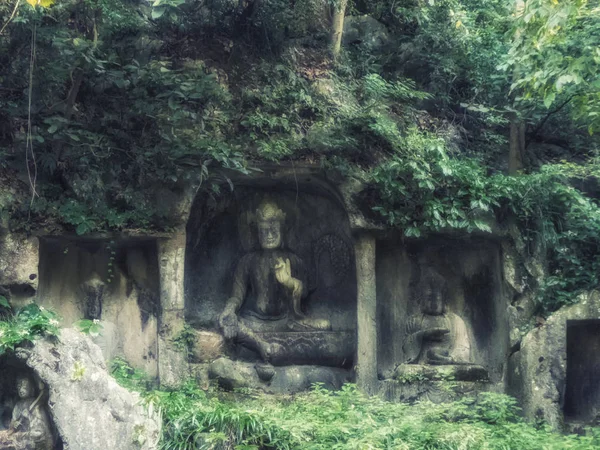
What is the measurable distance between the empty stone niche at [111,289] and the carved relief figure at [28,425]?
69.2 inches

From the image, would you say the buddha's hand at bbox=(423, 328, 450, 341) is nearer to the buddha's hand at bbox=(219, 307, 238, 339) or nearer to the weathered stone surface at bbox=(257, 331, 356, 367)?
the weathered stone surface at bbox=(257, 331, 356, 367)

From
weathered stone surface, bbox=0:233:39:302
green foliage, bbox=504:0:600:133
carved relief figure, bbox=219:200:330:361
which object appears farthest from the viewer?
carved relief figure, bbox=219:200:330:361

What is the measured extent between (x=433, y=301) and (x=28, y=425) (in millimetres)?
4780

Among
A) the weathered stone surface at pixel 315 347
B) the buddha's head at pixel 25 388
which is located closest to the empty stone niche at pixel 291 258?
the weathered stone surface at pixel 315 347

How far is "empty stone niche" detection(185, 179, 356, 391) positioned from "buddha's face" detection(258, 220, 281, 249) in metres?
0.15

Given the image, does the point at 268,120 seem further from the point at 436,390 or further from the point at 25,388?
the point at 25,388

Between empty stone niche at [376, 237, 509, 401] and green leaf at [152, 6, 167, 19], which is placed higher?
green leaf at [152, 6, 167, 19]

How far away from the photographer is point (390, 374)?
37.1 ft

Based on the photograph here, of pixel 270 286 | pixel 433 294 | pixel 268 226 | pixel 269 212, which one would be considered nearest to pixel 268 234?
pixel 268 226

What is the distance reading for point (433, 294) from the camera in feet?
37.7

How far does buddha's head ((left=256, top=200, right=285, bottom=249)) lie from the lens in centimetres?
1180

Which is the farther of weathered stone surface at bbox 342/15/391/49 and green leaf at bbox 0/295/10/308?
weathered stone surface at bbox 342/15/391/49

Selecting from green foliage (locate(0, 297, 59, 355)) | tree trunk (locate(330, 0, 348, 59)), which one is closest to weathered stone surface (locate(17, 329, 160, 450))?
green foliage (locate(0, 297, 59, 355))

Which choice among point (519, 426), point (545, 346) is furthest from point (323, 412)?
point (545, 346)
